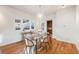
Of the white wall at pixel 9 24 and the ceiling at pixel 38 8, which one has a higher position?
the ceiling at pixel 38 8

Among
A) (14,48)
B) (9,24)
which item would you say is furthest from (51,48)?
(9,24)

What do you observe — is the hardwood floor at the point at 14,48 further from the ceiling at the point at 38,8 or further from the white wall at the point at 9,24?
the ceiling at the point at 38,8

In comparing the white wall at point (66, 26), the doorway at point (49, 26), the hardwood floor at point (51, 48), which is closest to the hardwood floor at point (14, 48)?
the hardwood floor at point (51, 48)

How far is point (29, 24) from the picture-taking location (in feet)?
4.73

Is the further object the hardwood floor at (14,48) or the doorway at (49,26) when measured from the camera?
the doorway at (49,26)

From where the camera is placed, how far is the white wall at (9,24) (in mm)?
1319

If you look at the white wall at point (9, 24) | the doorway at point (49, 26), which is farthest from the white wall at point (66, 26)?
the white wall at point (9, 24)

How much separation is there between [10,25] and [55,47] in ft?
2.71

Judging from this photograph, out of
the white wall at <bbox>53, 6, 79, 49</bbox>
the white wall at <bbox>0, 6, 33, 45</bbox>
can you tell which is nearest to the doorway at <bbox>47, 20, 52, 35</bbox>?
the white wall at <bbox>53, 6, 79, 49</bbox>

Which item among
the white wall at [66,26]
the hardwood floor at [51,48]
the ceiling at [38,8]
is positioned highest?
the ceiling at [38,8]

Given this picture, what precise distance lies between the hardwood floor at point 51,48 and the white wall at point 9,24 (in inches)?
3.5
